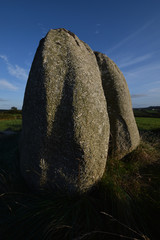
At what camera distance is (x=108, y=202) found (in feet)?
7.77

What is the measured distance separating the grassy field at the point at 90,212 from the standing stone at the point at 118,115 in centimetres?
91

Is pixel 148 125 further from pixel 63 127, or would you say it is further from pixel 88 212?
pixel 88 212

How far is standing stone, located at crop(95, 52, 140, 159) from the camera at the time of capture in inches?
148

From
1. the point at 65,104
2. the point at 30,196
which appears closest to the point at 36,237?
the point at 30,196

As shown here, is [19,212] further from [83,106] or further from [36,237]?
[83,106]

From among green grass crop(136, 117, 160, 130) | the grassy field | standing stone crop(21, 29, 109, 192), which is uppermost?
standing stone crop(21, 29, 109, 192)

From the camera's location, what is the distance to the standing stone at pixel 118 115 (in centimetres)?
375

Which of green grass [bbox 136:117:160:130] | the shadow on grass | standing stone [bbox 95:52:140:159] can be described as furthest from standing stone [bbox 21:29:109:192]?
green grass [bbox 136:117:160:130]

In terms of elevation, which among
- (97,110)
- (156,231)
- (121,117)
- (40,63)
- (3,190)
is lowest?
(156,231)

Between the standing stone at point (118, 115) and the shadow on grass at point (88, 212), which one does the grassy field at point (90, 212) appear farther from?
the standing stone at point (118, 115)

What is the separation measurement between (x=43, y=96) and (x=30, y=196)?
2.06m

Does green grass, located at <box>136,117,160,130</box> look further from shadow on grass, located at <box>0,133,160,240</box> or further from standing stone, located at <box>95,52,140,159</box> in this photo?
shadow on grass, located at <box>0,133,160,240</box>

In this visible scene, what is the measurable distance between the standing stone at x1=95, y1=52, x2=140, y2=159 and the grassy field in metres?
0.91

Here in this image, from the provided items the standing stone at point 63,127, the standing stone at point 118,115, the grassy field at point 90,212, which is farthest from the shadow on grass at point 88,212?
the standing stone at point 118,115
